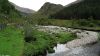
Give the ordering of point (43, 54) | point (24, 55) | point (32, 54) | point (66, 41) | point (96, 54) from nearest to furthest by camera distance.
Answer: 1. point (24, 55)
2. point (32, 54)
3. point (43, 54)
4. point (96, 54)
5. point (66, 41)

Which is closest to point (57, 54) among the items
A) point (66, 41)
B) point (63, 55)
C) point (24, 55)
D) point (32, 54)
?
point (63, 55)

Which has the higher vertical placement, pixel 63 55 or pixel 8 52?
pixel 8 52

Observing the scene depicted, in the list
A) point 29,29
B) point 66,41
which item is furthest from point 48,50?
point 66,41

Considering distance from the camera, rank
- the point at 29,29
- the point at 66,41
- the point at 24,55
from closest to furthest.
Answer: the point at 24,55
the point at 29,29
the point at 66,41

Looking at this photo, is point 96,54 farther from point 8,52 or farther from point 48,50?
point 8,52

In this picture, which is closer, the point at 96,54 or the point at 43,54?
the point at 43,54

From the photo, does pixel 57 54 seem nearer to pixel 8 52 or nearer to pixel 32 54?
pixel 32 54

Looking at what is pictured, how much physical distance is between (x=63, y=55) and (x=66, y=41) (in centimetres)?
2402

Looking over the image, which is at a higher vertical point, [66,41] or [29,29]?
[29,29]

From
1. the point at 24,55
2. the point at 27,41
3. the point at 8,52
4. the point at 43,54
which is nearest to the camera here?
the point at 8,52

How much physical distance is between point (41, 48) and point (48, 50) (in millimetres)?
2912

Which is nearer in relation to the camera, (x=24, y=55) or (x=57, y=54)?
(x=24, y=55)

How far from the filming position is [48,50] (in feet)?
177

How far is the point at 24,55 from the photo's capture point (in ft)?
136
